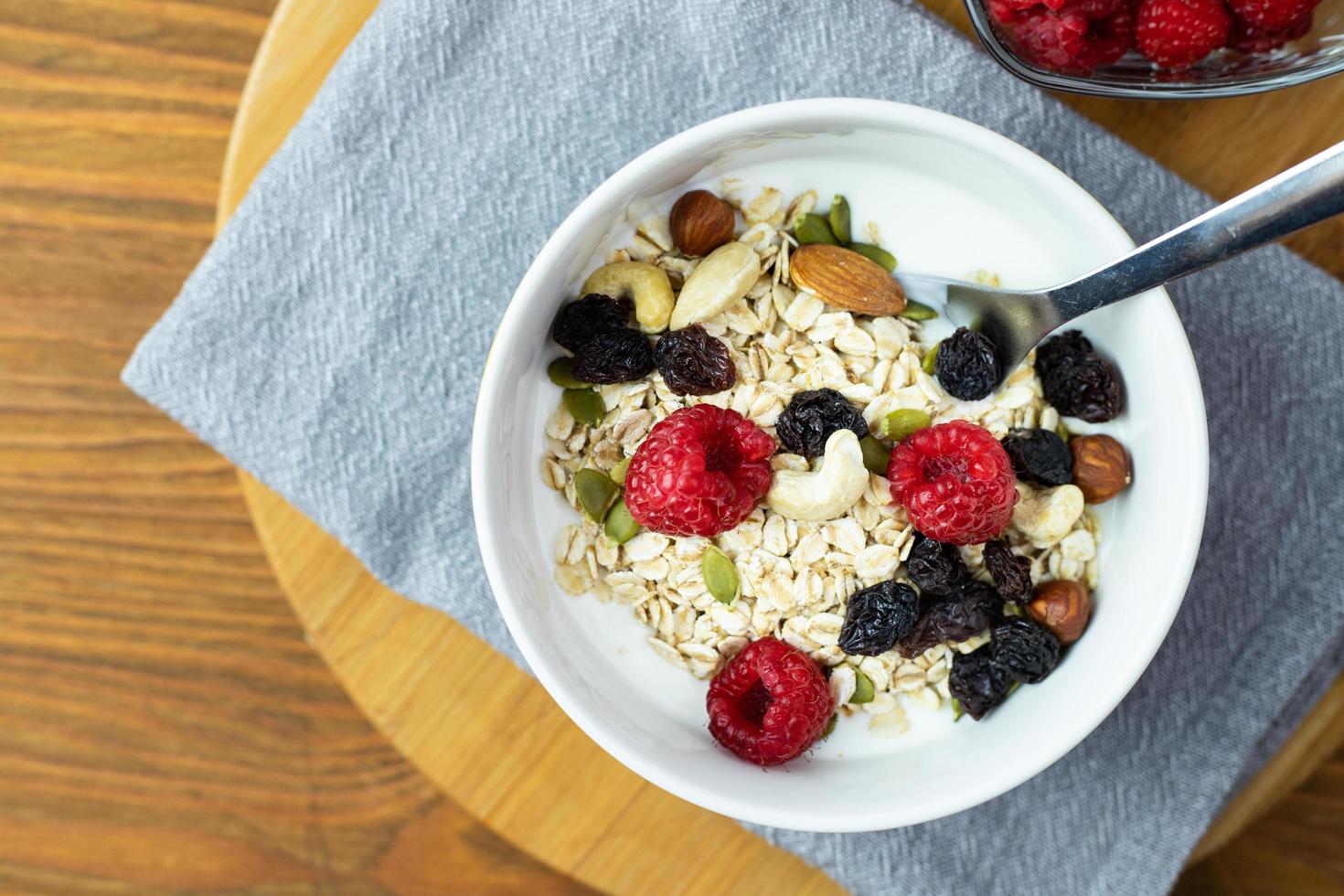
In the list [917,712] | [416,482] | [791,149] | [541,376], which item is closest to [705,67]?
[791,149]

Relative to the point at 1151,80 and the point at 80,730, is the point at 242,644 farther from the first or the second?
the point at 1151,80

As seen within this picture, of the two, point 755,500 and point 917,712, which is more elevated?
point 755,500

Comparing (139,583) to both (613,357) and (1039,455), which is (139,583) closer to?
(613,357)

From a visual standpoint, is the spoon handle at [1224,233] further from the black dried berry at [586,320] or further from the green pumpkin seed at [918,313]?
the black dried berry at [586,320]

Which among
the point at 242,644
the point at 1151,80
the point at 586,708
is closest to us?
the point at 586,708

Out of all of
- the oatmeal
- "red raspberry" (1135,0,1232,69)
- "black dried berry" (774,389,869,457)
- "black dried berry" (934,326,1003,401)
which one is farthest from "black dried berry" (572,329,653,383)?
"red raspberry" (1135,0,1232,69)

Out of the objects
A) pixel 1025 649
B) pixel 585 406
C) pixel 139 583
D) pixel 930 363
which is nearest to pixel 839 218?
pixel 930 363
